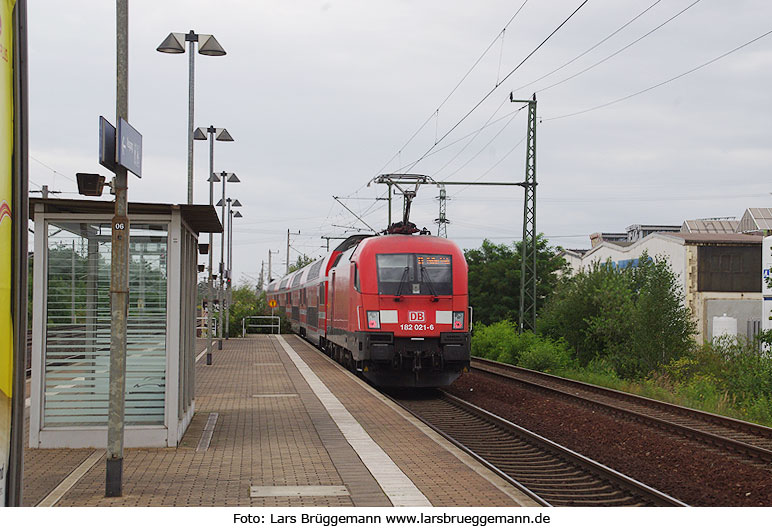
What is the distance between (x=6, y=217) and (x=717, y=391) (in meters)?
19.3

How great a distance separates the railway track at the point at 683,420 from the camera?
11586 mm

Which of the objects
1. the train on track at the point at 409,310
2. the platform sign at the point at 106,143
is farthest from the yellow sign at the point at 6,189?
the train on track at the point at 409,310

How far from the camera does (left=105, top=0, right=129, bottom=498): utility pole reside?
741 centimetres

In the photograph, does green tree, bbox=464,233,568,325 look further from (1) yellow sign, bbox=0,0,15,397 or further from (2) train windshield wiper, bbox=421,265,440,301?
(1) yellow sign, bbox=0,0,15,397

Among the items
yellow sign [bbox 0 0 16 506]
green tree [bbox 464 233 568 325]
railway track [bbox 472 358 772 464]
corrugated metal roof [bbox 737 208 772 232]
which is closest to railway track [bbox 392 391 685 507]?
railway track [bbox 472 358 772 464]

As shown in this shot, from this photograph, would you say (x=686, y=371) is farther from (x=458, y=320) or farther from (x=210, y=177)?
(x=210, y=177)

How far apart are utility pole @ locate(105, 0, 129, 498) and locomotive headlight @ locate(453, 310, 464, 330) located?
10501 mm

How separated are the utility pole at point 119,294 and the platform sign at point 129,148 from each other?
11 centimetres

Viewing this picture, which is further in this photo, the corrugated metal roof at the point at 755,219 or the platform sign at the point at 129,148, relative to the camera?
the corrugated metal roof at the point at 755,219

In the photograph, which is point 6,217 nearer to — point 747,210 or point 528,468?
point 528,468

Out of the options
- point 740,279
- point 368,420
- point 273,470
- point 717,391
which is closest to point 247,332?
point 740,279

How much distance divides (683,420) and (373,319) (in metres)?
6.16

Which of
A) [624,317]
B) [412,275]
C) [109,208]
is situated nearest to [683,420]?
[412,275]

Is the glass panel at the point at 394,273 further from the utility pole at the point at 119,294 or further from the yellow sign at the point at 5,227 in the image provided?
the yellow sign at the point at 5,227
